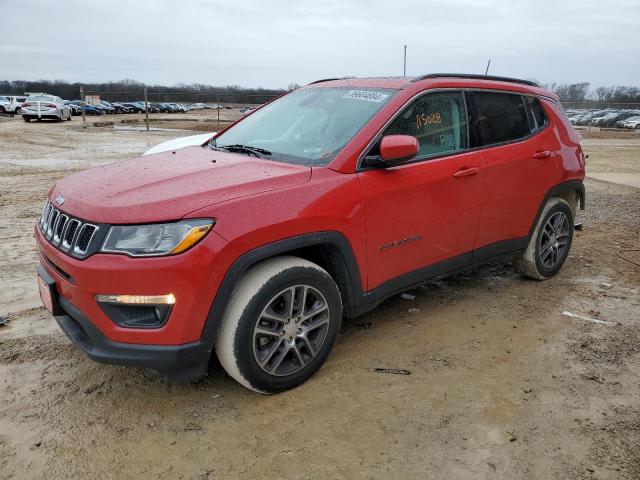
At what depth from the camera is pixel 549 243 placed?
15.9 feet

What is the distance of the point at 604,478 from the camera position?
2.43m

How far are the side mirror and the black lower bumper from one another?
4.85ft

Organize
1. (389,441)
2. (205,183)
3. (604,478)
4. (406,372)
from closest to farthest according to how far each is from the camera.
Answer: (604,478), (389,441), (205,183), (406,372)

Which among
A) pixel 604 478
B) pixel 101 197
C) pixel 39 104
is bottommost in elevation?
pixel 604 478

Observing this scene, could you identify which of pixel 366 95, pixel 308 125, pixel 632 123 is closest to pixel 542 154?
pixel 366 95

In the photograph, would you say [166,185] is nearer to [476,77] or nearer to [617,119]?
[476,77]

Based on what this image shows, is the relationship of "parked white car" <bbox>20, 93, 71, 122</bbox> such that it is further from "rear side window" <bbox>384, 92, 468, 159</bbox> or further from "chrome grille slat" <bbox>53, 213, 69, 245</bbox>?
"rear side window" <bbox>384, 92, 468, 159</bbox>

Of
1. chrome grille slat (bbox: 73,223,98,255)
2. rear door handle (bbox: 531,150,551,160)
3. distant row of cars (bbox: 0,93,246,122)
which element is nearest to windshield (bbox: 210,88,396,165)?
chrome grille slat (bbox: 73,223,98,255)

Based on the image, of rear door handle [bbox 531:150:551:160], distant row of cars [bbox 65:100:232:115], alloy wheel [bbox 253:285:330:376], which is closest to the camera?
alloy wheel [bbox 253:285:330:376]

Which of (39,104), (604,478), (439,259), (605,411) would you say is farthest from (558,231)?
(39,104)

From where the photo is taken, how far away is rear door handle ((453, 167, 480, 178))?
146 inches

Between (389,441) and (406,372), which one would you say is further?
(406,372)

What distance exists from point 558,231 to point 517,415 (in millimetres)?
2505

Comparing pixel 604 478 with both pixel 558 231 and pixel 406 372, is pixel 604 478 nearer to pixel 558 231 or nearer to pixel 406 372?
pixel 406 372
